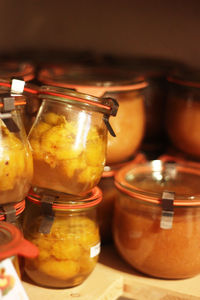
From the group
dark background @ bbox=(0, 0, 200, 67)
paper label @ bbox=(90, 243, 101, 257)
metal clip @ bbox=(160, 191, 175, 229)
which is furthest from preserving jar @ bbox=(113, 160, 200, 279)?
dark background @ bbox=(0, 0, 200, 67)

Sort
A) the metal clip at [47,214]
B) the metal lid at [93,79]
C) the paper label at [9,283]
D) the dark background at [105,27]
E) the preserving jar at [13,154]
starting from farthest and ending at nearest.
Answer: the dark background at [105,27] → the metal lid at [93,79] → the metal clip at [47,214] → the preserving jar at [13,154] → the paper label at [9,283]

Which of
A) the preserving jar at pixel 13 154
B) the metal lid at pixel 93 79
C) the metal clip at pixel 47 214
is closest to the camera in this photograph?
the preserving jar at pixel 13 154

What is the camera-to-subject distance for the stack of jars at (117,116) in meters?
1.22

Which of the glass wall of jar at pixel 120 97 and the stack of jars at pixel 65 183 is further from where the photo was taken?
the glass wall of jar at pixel 120 97

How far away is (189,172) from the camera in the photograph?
133cm

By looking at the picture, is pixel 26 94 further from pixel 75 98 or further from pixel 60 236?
pixel 60 236

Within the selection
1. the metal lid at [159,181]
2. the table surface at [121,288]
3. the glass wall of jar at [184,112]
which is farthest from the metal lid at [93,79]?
the table surface at [121,288]

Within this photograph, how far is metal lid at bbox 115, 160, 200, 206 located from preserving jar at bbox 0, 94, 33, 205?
31 centimetres

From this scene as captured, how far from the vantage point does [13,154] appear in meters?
0.92

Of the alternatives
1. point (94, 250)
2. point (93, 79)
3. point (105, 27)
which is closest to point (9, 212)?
point (94, 250)

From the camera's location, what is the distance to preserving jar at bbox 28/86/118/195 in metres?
0.98

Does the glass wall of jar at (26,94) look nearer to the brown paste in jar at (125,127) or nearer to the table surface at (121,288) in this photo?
the brown paste in jar at (125,127)

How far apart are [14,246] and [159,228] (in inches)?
16.5

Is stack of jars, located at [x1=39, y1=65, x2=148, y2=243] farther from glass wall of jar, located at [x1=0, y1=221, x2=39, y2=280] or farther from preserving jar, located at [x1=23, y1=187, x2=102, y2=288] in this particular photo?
glass wall of jar, located at [x1=0, y1=221, x2=39, y2=280]
